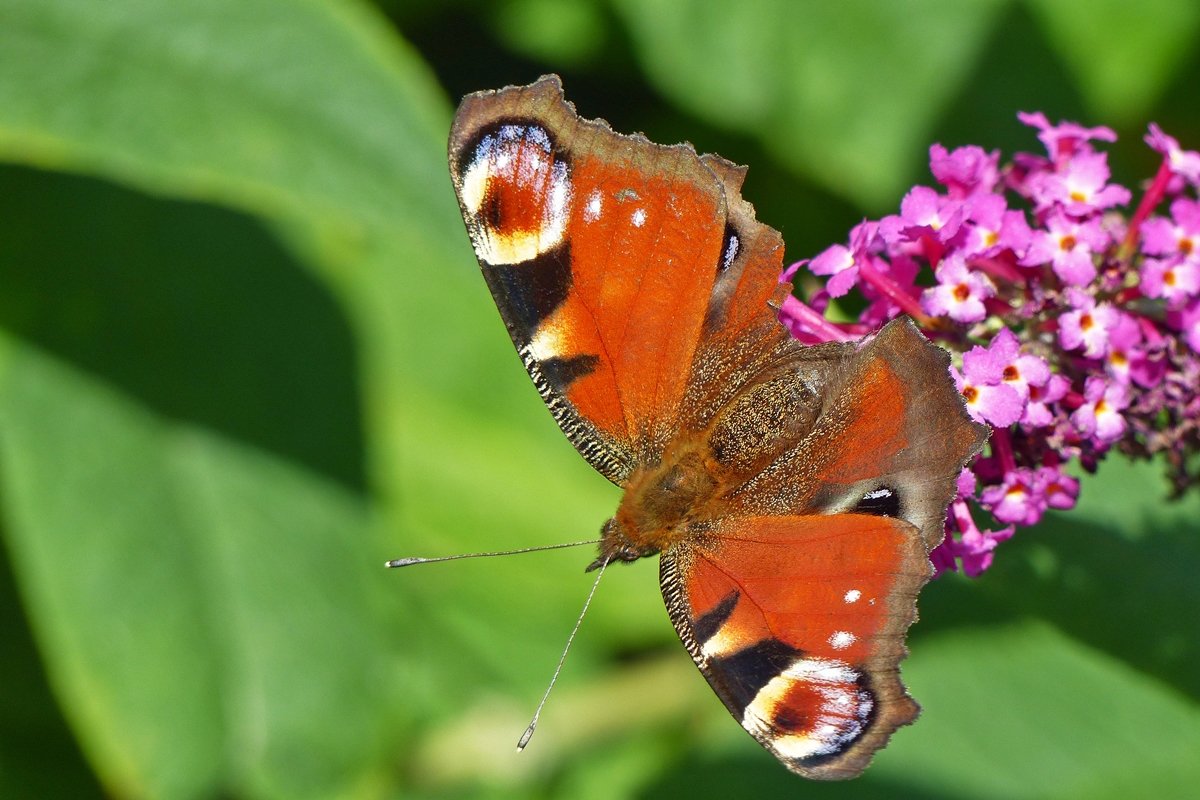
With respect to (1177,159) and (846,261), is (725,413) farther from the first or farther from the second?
(1177,159)

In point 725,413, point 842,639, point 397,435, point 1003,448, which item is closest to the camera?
point 842,639

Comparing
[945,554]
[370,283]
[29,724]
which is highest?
[945,554]

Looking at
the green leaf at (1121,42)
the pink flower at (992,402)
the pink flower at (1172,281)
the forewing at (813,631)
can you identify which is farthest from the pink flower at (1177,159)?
the green leaf at (1121,42)

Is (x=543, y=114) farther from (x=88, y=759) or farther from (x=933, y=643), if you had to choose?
(x=88, y=759)

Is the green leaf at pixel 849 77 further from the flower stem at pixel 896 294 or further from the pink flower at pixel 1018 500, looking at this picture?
the pink flower at pixel 1018 500

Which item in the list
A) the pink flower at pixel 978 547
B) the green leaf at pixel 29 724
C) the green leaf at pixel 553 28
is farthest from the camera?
the green leaf at pixel 553 28

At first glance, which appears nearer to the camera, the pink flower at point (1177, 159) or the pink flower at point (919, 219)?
the pink flower at point (919, 219)

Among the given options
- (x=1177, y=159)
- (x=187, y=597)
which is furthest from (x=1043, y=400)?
(x=187, y=597)

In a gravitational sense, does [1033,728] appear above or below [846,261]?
below
